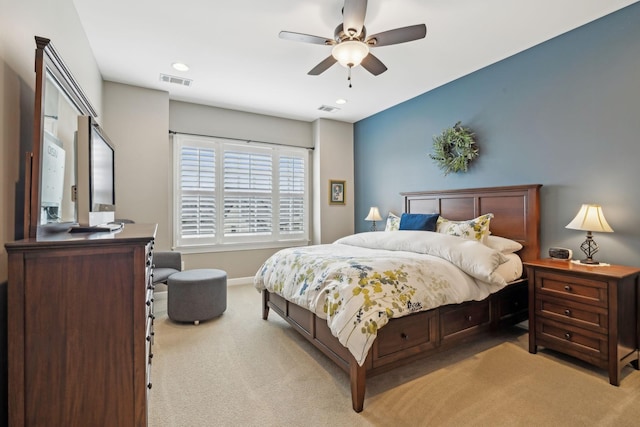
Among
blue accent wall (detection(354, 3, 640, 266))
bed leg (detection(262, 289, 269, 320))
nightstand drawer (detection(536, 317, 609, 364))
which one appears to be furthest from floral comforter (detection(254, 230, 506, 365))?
blue accent wall (detection(354, 3, 640, 266))

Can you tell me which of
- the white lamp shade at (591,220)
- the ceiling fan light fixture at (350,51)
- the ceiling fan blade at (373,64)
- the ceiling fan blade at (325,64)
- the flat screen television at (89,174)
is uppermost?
the ceiling fan blade at (325,64)

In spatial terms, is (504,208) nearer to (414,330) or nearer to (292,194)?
(414,330)

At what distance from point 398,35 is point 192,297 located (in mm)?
3098

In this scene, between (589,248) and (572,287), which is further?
(589,248)

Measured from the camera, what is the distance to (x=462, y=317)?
2.48 metres

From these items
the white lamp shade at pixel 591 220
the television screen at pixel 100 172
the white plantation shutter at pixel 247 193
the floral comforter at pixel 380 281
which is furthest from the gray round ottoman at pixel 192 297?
the white lamp shade at pixel 591 220

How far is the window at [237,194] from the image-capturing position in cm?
449

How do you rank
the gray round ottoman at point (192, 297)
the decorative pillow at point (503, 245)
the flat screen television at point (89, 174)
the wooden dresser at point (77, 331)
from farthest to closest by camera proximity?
the gray round ottoman at point (192, 297) < the decorative pillow at point (503, 245) < the flat screen television at point (89, 174) < the wooden dresser at point (77, 331)

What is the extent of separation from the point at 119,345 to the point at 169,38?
110 inches

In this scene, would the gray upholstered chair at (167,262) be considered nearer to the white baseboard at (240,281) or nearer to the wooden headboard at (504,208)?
the white baseboard at (240,281)

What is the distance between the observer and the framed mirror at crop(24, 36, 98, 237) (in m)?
1.33

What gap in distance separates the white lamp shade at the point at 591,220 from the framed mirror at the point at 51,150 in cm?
359

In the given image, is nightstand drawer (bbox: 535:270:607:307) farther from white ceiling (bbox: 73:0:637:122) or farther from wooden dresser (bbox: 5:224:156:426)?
wooden dresser (bbox: 5:224:156:426)

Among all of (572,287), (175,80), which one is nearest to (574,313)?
(572,287)
